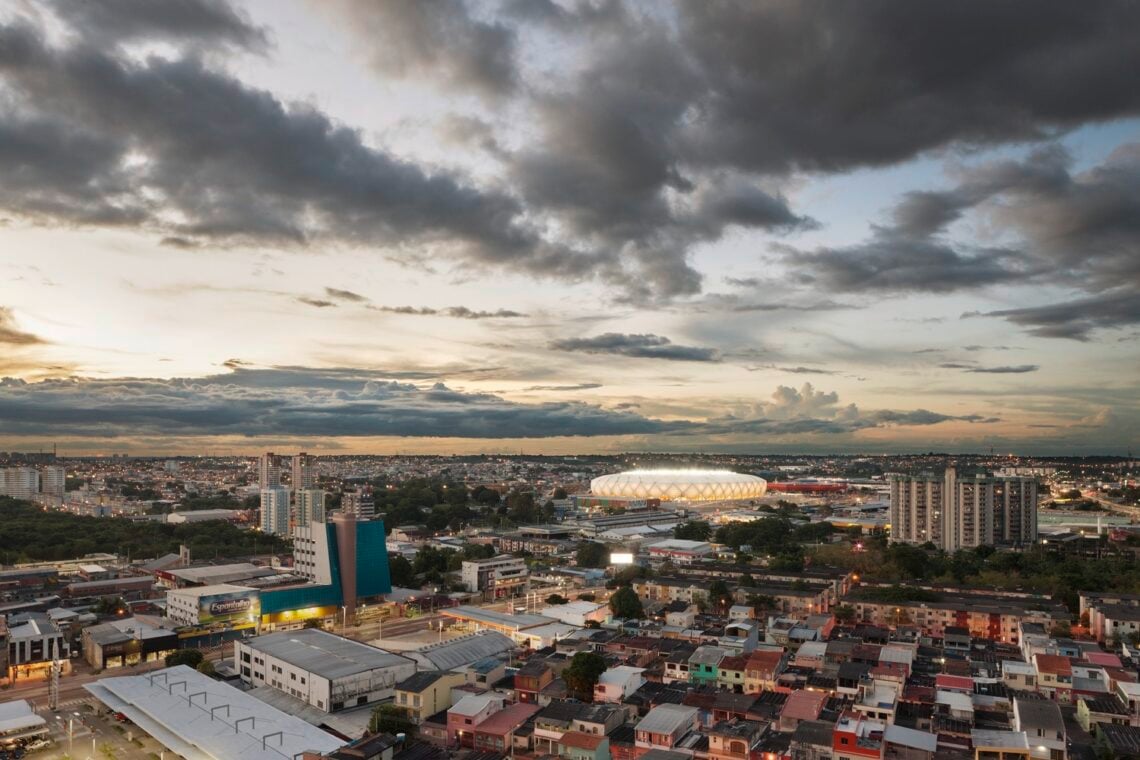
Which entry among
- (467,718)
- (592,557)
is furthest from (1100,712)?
(592,557)

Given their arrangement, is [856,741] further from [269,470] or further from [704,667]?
[269,470]

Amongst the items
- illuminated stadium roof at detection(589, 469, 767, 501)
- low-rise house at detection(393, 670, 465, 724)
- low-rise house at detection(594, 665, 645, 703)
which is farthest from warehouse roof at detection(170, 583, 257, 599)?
illuminated stadium roof at detection(589, 469, 767, 501)

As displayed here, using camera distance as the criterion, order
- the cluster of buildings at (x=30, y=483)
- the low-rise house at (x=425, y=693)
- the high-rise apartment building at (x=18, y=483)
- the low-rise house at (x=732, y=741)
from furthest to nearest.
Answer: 1. the cluster of buildings at (x=30, y=483)
2. the high-rise apartment building at (x=18, y=483)
3. the low-rise house at (x=425, y=693)
4. the low-rise house at (x=732, y=741)

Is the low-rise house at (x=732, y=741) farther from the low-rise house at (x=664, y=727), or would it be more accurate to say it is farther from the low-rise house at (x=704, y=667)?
the low-rise house at (x=704, y=667)

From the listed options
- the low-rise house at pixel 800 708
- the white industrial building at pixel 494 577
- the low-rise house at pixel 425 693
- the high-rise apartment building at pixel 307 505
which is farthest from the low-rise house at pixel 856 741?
the high-rise apartment building at pixel 307 505

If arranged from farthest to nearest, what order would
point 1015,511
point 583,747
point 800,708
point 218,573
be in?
point 1015,511
point 218,573
point 800,708
point 583,747

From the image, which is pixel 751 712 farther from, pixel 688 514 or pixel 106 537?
pixel 688 514
